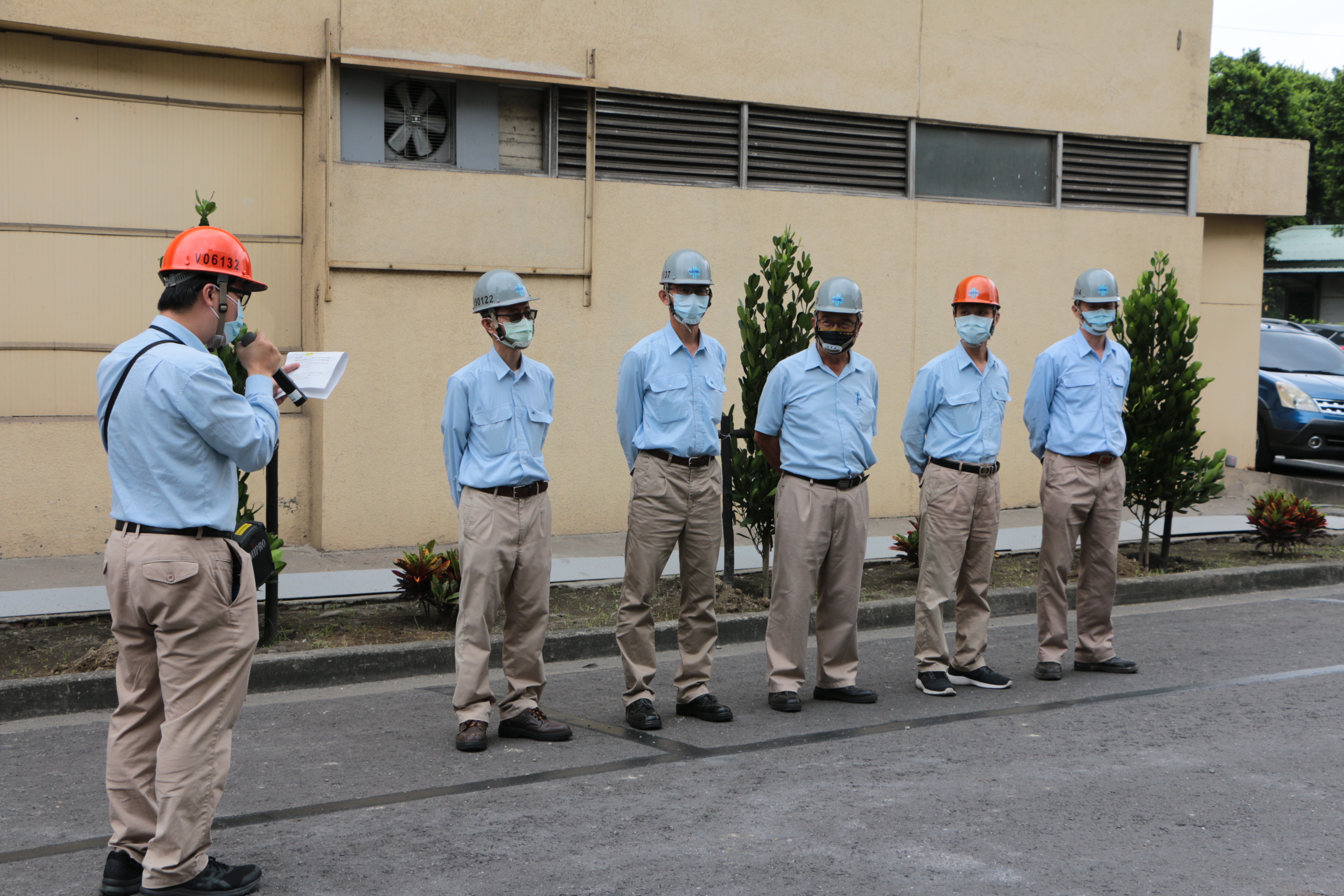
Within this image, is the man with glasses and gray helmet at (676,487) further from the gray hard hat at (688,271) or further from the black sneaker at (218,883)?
the black sneaker at (218,883)

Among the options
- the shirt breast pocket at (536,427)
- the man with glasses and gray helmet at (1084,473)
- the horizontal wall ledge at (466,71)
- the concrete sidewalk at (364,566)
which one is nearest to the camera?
the shirt breast pocket at (536,427)

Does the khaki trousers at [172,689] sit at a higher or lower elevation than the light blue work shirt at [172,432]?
lower

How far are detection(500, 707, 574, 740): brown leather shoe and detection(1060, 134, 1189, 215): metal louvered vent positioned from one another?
9838 mm

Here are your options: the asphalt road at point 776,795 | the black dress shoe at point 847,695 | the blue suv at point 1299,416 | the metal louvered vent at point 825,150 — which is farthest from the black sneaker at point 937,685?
the blue suv at point 1299,416

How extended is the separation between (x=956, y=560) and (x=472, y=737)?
109 inches

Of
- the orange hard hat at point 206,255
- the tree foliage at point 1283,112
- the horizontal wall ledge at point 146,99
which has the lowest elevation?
the orange hard hat at point 206,255

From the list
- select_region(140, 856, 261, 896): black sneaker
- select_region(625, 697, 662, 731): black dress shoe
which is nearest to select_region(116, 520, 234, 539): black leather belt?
select_region(140, 856, 261, 896): black sneaker

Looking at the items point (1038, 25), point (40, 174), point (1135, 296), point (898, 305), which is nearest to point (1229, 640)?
point (1135, 296)

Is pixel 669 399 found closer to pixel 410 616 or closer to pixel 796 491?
pixel 796 491

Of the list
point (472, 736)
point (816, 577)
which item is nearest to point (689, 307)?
point (816, 577)

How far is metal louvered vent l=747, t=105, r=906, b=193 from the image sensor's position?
40.5 feet

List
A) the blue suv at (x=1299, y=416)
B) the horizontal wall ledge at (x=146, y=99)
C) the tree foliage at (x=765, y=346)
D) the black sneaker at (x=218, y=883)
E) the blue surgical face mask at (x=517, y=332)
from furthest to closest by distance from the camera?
the blue suv at (x=1299, y=416)
the horizontal wall ledge at (x=146, y=99)
the tree foliage at (x=765, y=346)
the blue surgical face mask at (x=517, y=332)
the black sneaker at (x=218, y=883)

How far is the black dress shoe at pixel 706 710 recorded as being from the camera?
638cm

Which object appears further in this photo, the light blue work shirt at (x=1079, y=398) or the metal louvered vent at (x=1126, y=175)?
the metal louvered vent at (x=1126, y=175)
